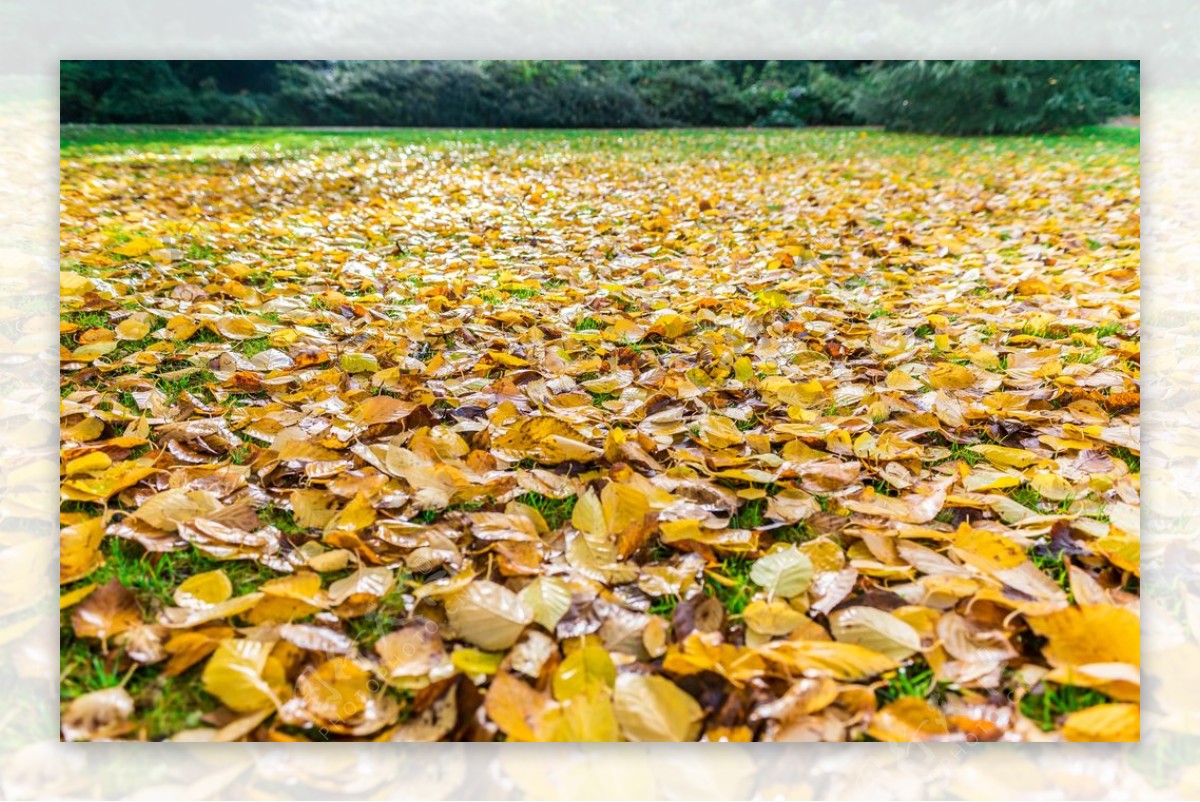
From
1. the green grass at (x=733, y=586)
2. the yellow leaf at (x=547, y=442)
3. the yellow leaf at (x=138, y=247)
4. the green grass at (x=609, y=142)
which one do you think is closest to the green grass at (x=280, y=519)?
the yellow leaf at (x=547, y=442)

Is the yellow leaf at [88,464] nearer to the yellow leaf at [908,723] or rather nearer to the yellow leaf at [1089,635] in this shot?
the yellow leaf at [908,723]

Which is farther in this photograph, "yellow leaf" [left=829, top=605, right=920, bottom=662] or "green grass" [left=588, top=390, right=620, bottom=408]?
"green grass" [left=588, top=390, right=620, bottom=408]

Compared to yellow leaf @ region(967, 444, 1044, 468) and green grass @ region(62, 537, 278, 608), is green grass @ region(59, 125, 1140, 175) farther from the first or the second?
green grass @ region(62, 537, 278, 608)

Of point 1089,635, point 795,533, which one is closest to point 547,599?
point 795,533

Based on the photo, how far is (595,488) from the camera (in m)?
1.31

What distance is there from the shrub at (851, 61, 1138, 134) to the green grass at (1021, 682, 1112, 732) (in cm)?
225

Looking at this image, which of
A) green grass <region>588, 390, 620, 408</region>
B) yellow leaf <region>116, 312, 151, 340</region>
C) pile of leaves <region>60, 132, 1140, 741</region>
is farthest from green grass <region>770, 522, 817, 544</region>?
yellow leaf <region>116, 312, 151, 340</region>

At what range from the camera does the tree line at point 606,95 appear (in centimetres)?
323

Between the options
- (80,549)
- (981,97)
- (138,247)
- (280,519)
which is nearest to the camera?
(80,549)

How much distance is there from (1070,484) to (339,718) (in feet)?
3.83

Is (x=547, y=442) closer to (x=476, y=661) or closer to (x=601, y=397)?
(x=601, y=397)

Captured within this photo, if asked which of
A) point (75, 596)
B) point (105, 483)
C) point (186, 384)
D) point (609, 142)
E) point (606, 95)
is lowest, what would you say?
point (75, 596)

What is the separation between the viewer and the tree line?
3.23 meters

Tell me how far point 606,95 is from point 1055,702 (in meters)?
4.51
